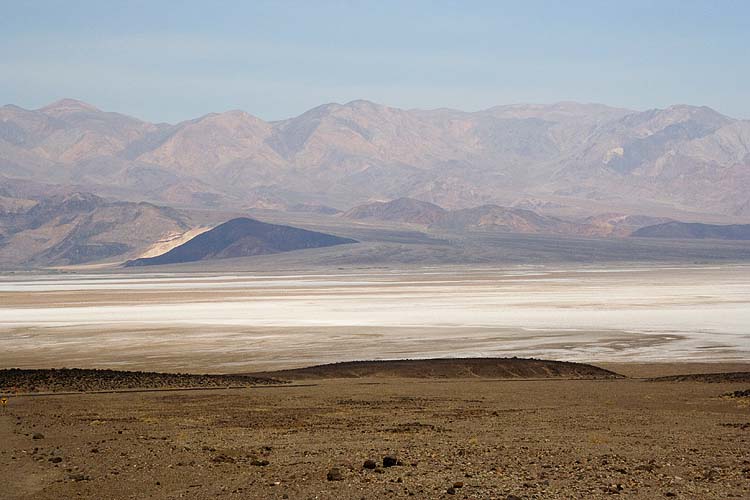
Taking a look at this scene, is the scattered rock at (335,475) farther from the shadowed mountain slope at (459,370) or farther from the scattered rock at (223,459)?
the shadowed mountain slope at (459,370)

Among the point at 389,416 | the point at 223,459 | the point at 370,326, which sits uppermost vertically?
the point at 370,326

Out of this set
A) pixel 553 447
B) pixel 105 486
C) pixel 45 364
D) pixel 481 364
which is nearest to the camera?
pixel 105 486

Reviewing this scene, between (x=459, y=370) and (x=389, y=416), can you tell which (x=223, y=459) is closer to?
(x=389, y=416)

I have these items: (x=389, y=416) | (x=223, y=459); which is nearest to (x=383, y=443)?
(x=223, y=459)

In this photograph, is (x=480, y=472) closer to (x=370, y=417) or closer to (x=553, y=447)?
(x=553, y=447)

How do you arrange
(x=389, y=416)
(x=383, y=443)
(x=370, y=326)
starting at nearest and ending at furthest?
(x=383, y=443) → (x=389, y=416) → (x=370, y=326)

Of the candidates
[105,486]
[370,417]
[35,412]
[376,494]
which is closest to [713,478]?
[376,494]
